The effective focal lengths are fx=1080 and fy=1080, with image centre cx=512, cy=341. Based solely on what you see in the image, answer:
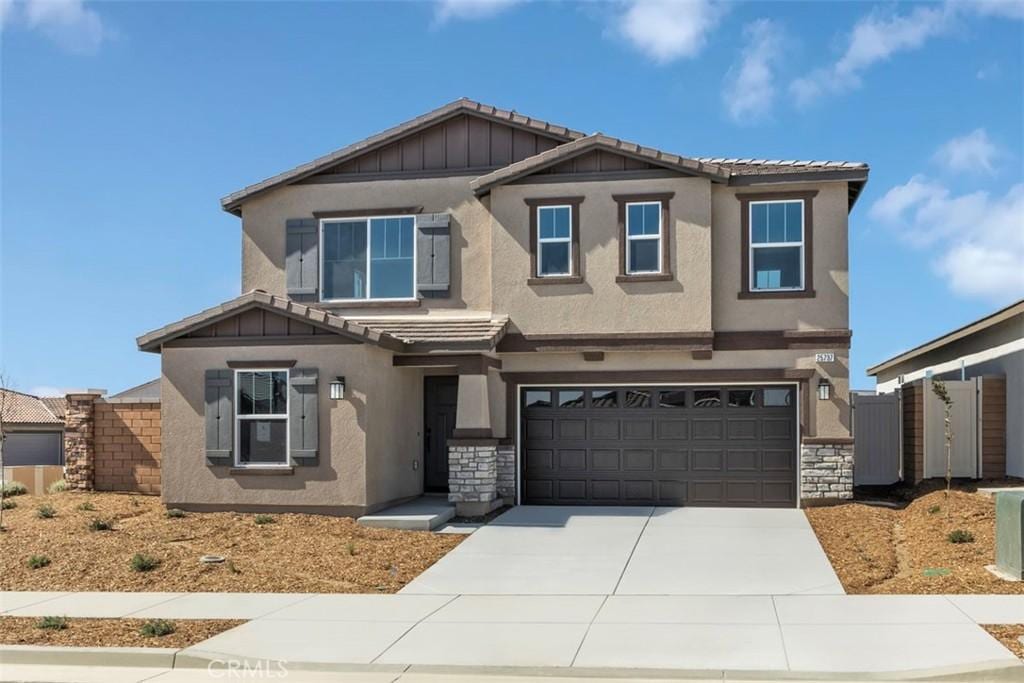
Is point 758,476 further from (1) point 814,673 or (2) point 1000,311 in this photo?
(1) point 814,673

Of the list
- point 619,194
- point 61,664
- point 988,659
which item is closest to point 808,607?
point 988,659

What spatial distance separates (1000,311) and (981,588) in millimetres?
9180

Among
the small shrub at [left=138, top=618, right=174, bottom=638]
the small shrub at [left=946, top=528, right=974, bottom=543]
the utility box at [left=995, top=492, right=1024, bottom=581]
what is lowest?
the small shrub at [left=138, top=618, right=174, bottom=638]

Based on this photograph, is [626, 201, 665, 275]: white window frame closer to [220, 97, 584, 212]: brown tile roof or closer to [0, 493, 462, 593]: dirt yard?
[220, 97, 584, 212]: brown tile roof

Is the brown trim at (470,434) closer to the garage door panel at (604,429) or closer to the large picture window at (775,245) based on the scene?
the garage door panel at (604,429)

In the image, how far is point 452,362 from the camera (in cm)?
1855

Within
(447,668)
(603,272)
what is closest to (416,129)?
(603,272)

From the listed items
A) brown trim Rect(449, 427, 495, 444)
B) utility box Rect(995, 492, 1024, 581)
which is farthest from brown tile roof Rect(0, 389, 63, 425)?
utility box Rect(995, 492, 1024, 581)

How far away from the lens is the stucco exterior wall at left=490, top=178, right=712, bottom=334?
1884 centimetres

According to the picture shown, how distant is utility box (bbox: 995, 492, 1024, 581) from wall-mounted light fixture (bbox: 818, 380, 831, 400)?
613 cm

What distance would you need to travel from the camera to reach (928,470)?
20.6 meters

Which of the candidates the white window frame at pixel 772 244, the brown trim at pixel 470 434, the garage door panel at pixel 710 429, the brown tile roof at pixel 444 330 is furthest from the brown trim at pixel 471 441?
the white window frame at pixel 772 244

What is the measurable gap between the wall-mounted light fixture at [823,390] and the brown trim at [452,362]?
5.80 m

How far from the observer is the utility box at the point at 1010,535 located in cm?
1195
